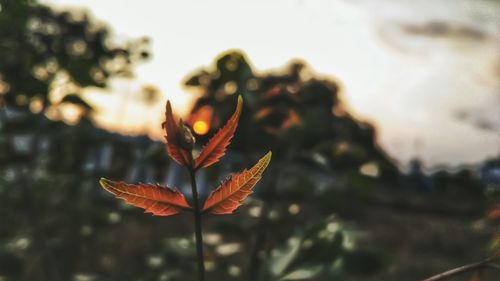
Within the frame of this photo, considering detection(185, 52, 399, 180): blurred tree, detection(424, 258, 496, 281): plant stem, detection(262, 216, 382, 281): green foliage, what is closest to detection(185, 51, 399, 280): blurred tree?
detection(185, 52, 399, 180): blurred tree

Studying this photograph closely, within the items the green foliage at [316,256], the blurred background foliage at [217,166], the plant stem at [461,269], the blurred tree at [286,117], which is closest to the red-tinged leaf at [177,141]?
the blurred background foliage at [217,166]

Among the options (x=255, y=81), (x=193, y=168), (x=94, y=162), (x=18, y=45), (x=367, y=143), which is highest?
(x=94, y=162)

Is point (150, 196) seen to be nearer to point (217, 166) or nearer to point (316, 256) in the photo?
point (316, 256)

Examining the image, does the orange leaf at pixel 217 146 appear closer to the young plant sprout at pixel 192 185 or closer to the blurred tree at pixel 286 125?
the young plant sprout at pixel 192 185

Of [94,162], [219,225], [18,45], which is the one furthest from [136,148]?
[219,225]

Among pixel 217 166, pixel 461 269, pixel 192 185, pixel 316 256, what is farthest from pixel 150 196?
pixel 217 166

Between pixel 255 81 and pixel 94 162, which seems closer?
pixel 255 81

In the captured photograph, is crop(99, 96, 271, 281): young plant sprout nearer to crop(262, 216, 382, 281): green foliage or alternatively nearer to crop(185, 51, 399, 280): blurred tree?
crop(262, 216, 382, 281): green foliage

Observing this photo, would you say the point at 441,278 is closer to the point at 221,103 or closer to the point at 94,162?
the point at 221,103
